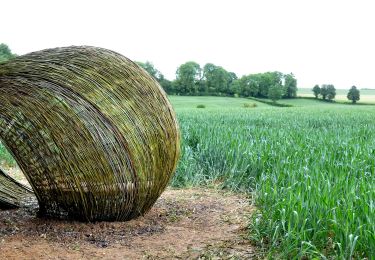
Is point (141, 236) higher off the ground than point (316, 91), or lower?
lower

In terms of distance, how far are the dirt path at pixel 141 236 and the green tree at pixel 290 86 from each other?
60.3m

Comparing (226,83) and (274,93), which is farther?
(226,83)

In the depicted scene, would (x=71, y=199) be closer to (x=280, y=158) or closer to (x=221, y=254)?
(x=221, y=254)

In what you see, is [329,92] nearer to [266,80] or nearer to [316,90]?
[316,90]

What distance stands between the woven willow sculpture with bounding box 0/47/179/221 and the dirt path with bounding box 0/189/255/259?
231 millimetres

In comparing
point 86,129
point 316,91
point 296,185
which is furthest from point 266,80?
point 86,129

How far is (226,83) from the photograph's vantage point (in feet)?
211

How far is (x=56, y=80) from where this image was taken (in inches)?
183

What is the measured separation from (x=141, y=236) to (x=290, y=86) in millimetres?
62386

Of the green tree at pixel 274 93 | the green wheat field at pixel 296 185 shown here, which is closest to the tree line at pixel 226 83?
the green tree at pixel 274 93

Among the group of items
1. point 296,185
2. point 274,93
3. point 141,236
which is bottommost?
point 141,236

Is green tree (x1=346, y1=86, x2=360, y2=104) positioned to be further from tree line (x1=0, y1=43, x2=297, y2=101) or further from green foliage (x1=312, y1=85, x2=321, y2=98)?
tree line (x1=0, y1=43, x2=297, y2=101)

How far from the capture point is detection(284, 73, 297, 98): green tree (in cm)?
Result: 6488

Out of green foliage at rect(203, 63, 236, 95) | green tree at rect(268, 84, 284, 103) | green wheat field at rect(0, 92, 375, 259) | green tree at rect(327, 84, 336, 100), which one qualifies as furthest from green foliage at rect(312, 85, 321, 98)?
green wheat field at rect(0, 92, 375, 259)
